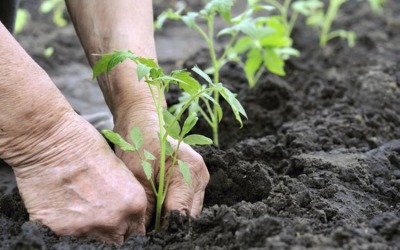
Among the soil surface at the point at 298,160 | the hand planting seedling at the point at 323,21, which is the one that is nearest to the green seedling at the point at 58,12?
the soil surface at the point at 298,160

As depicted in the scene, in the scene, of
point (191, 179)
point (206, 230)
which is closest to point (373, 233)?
point (206, 230)

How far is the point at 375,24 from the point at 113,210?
3.35m

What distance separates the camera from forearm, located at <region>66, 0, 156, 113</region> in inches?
88.5

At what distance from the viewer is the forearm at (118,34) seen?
2248mm

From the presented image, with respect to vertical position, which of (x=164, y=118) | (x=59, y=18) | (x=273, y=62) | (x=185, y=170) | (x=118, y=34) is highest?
(x=118, y=34)

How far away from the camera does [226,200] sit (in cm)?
211

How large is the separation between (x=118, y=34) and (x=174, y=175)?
0.65 metres

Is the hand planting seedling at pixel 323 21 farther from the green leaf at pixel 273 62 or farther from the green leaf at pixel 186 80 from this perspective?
the green leaf at pixel 186 80

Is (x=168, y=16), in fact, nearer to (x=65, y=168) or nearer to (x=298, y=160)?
(x=298, y=160)

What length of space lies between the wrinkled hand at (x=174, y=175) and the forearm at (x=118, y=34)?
0.21 m

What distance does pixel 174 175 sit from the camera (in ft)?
6.42

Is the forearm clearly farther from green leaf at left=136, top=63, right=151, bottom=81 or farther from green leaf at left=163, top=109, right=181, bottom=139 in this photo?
green leaf at left=136, top=63, right=151, bottom=81

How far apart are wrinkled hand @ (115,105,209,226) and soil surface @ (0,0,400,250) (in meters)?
0.09

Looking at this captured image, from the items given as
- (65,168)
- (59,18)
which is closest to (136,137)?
(65,168)
